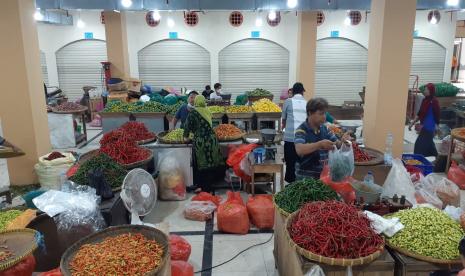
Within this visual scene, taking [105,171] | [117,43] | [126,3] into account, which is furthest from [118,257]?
[117,43]

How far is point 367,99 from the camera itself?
734 cm

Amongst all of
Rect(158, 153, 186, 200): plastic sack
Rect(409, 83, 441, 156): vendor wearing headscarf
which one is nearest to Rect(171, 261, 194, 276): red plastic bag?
Rect(158, 153, 186, 200): plastic sack

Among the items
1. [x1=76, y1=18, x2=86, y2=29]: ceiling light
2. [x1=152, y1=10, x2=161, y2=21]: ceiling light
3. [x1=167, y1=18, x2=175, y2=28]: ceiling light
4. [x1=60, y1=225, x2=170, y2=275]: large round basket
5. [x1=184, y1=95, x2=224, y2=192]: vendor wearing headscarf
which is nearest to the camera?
[x1=60, y1=225, x2=170, y2=275]: large round basket

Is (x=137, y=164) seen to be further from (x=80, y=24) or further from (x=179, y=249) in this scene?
(x=80, y=24)

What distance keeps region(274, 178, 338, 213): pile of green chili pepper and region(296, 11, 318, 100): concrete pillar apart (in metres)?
8.76

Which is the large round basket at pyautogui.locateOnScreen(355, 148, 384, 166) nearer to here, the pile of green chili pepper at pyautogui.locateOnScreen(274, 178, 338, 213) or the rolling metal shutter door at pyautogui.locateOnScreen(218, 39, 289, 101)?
the pile of green chili pepper at pyautogui.locateOnScreen(274, 178, 338, 213)

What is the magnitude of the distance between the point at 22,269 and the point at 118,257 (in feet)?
2.48

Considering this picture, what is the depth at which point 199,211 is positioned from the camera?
18.7 ft

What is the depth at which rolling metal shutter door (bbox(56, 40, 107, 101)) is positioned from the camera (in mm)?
15891

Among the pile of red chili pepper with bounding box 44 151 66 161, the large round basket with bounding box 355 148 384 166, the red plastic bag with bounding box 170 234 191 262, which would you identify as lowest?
the red plastic bag with bounding box 170 234 191 262

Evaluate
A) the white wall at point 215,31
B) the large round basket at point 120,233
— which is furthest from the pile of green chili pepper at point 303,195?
the white wall at point 215,31

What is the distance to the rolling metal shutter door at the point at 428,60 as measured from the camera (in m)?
16.0

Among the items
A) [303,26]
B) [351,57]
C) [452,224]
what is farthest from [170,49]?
[452,224]

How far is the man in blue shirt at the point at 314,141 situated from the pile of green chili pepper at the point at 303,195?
48 cm
